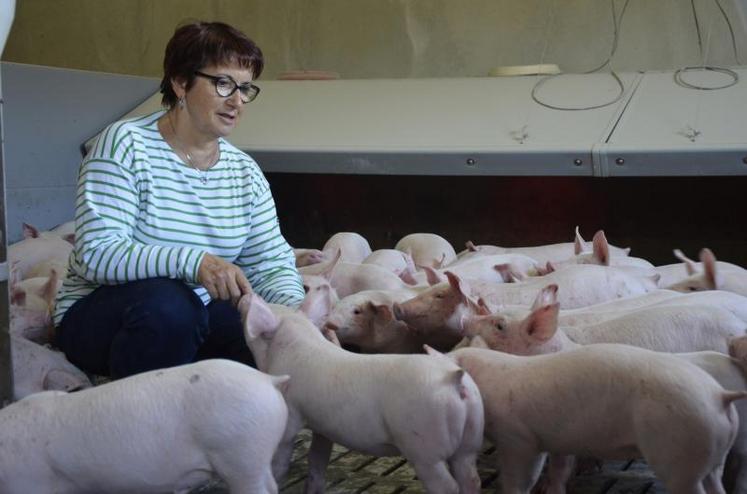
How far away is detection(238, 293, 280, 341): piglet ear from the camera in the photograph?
9.84 ft

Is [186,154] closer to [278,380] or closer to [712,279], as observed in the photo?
[278,380]

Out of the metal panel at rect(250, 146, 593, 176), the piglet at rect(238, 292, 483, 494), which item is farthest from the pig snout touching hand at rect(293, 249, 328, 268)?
the piglet at rect(238, 292, 483, 494)

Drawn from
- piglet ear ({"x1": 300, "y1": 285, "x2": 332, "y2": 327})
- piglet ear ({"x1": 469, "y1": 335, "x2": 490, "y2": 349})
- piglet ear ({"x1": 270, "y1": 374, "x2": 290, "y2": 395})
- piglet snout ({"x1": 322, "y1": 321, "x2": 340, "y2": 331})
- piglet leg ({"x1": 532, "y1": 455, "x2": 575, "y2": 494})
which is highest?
piglet ear ({"x1": 300, "y1": 285, "x2": 332, "y2": 327})

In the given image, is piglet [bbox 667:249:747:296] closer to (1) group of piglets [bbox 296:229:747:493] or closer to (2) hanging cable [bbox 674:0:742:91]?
(1) group of piglets [bbox 296:229:747:493]

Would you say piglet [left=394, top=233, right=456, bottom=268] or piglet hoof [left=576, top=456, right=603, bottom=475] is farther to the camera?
piglet [left=394, top=233, right=456, bottom=268]

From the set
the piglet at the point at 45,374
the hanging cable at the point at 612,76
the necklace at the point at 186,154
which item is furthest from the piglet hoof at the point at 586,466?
the hanging cable at the point at 612,76

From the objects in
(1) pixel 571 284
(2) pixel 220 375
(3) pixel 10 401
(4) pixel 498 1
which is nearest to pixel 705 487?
(2) pixel 220 375

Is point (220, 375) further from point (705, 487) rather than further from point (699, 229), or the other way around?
point (699, 229)

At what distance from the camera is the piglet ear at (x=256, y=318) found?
118 inches

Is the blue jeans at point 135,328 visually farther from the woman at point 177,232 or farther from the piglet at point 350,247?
the piglet at point 350,247

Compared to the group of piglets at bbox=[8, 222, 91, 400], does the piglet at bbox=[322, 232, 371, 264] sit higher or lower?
higher

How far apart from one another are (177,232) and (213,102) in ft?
1.27

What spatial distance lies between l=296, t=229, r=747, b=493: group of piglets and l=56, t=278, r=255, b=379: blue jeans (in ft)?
1.29

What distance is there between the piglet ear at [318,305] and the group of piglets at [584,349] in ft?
0.04
